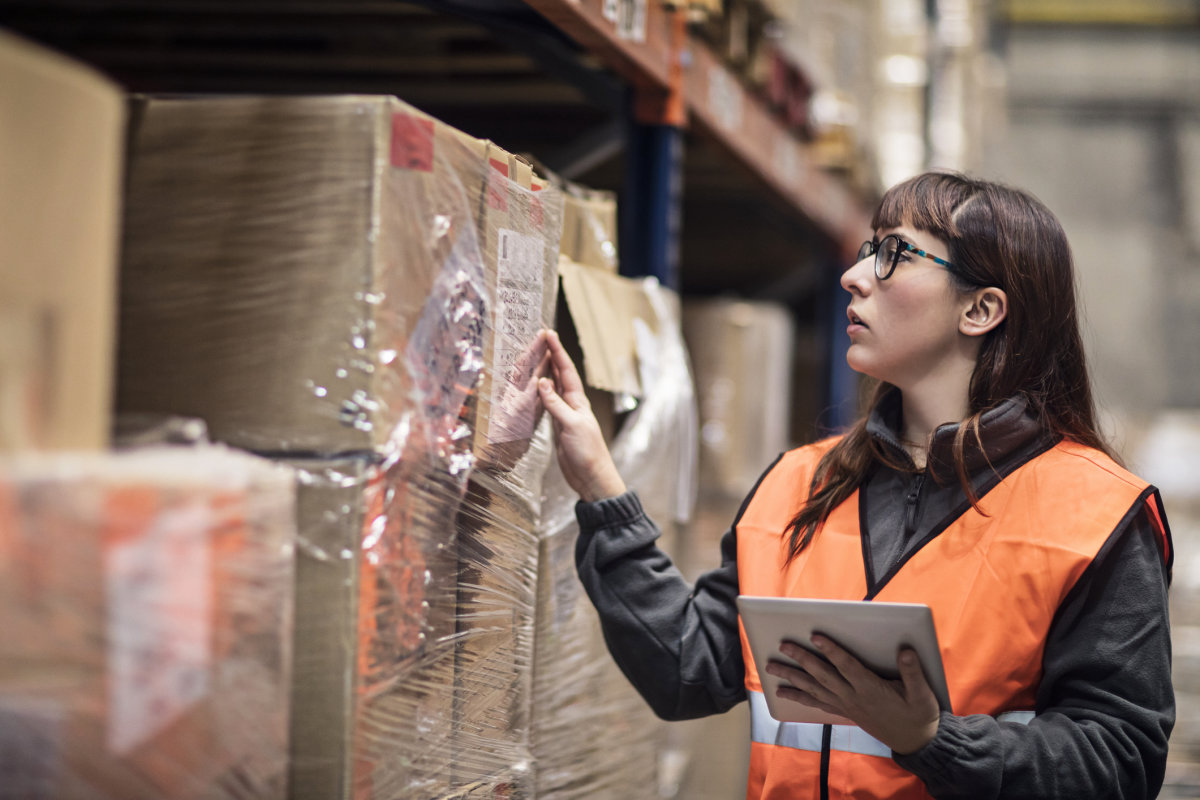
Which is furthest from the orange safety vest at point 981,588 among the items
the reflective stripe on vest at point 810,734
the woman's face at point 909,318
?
the woman's face at point 909,318

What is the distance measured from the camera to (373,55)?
3514 mm

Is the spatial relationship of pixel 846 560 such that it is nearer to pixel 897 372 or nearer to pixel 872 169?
pixel 897 372

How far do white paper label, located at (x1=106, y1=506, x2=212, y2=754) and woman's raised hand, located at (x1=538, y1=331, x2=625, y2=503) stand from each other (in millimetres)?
782

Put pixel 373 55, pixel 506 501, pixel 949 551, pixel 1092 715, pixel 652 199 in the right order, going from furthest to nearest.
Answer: pixel 373 55
pixel 652 199
pixel 506 501
pixel 949 551
pixel 1092 715

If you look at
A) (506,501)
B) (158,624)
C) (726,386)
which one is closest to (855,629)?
(506,501)

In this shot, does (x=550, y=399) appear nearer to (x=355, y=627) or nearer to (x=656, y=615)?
(x=656, y=615)

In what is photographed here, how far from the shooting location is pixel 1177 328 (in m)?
12.7

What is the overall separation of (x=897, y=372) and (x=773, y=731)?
622 millimetres

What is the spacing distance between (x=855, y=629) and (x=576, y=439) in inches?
23.3

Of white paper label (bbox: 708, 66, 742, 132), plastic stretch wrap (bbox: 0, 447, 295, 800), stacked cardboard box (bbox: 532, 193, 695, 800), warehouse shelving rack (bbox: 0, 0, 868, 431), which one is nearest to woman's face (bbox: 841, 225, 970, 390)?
stacked cardboard box (bbox: 532, 193, 695, 800)

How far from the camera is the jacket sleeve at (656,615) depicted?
198 cm

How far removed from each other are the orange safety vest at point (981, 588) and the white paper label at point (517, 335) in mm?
529

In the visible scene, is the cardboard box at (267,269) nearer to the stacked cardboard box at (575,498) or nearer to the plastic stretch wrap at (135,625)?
the plastic stretch wrap at (135,625)

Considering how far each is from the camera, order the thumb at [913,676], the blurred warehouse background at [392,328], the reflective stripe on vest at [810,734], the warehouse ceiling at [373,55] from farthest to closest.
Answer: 1. the warehouse ceiling at [373,55]
2. the reflective stripe on vest at [810,734]
3. the thumb at [913,676]
4. the blurred warehouse background at [392,328]
